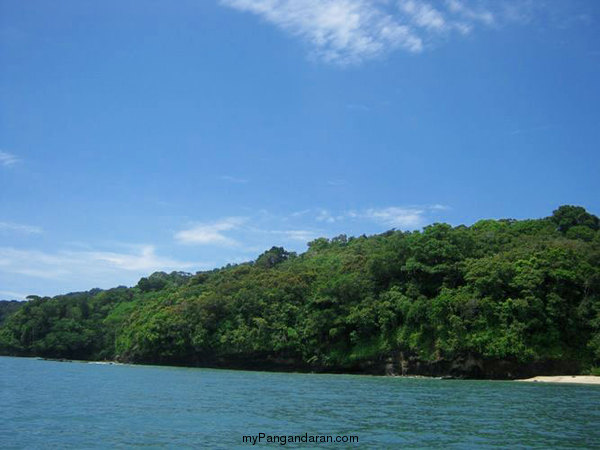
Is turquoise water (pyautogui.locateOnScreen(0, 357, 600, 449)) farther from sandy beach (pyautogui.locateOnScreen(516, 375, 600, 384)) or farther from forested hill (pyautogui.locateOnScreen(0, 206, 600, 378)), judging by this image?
forested hill (pyautogui.locateOnScreen(0, 206, 600, 378))

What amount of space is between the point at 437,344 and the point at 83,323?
76.6 metres

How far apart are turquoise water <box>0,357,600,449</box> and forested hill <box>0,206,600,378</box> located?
16.5m

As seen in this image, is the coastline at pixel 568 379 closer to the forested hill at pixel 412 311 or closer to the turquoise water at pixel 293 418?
the forested hill at pixel 412 311

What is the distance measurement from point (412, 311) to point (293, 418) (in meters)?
34.6

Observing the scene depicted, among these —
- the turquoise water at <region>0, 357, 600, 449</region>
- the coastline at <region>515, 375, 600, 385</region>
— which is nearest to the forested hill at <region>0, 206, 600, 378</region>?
the coastline at <region>515, 375, 600, 385</region>

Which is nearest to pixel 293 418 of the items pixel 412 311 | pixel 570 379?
pixel 570 379

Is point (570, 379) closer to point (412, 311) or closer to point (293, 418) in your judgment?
point (412, 311)

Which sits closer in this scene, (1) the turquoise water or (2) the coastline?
(1) the turquoise water

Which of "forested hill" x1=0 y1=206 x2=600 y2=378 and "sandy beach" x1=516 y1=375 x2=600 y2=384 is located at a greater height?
"forested hill" x1=0 y1=206 x2=600 y2=378

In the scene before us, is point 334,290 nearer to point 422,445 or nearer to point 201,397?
point 201,397

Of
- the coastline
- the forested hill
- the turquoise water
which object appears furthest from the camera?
the forested hill

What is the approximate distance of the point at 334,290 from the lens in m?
61.1

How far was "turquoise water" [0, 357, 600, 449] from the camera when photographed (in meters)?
15.3

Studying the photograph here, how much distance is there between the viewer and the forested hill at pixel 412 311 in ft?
151
